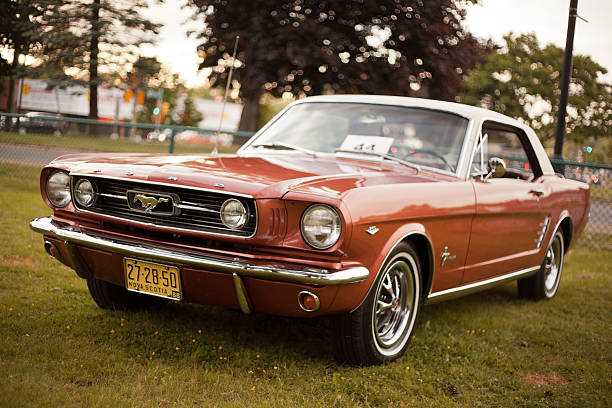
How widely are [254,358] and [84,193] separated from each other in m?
1.29

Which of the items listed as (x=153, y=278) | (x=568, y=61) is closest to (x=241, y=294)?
(x=153, y=278)

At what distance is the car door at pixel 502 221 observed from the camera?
14.2ft

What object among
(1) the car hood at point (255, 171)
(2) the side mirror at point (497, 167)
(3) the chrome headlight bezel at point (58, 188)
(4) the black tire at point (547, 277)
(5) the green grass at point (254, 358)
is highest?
(2) the side mirror at point (497, 167)

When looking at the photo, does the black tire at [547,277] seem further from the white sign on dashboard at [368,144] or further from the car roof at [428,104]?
the white sign on dashboard at [368,144]

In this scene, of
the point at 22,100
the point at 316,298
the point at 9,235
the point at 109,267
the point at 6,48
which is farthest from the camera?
the point at 22,100

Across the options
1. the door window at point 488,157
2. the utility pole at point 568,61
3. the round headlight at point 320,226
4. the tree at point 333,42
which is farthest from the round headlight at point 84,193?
the tree at point 333,42

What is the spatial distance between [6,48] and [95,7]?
5627 millimetres

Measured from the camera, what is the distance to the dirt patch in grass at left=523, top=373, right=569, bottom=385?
3797 millimetres

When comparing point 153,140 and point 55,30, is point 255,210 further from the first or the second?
point 55,30

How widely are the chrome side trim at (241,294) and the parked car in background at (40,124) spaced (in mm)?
8582

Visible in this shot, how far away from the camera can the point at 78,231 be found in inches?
142

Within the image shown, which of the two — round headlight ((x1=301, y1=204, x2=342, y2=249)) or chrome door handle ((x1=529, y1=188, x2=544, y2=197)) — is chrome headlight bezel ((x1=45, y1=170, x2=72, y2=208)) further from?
chrome door handle ((x1=529, y1=188, x2=544, y2=197))

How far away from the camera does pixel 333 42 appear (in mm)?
19047

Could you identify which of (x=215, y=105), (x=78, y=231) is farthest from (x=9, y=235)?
(x=215, y=105)
